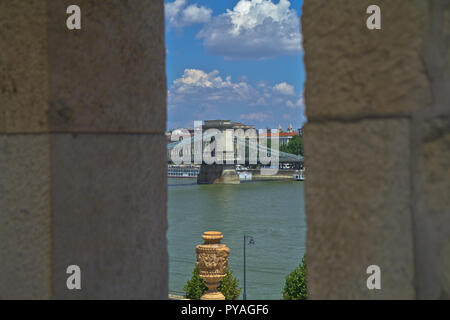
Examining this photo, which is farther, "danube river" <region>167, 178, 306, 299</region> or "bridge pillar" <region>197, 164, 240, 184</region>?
"bridge pillar" <region>197, 164, 240, 184</region>

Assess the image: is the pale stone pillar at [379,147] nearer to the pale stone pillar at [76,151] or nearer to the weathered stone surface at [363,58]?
the weathered stone surface at [363,58]

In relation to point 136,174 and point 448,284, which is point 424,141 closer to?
point 448,284

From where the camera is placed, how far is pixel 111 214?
5.31 feet

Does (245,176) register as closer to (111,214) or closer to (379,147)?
(111,214)

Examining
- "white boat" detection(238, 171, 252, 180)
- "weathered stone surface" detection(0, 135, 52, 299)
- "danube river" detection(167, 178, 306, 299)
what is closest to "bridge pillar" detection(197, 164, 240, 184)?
"danube river" detection(167, 178, 306, 299)

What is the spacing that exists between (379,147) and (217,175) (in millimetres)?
50307

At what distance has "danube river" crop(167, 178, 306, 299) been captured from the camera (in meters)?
18.3

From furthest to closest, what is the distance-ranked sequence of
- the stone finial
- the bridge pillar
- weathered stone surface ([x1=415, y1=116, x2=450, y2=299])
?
the bridge pillar → the stone finial → weathered stone surface ([x1=415, y1=116, x2=450, y2=299])

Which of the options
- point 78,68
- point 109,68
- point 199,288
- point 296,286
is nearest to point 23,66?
point 78,68

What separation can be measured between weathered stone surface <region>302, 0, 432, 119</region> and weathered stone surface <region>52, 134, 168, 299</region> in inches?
30.0

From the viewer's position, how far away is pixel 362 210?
3.16 ft

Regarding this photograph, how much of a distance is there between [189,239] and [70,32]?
2203 centimetres

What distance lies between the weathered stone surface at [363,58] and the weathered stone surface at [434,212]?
0.07m

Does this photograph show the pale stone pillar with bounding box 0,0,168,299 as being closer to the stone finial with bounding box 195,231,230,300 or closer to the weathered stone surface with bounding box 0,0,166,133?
the weathered stone surface with bounding box 0,0,166,133
